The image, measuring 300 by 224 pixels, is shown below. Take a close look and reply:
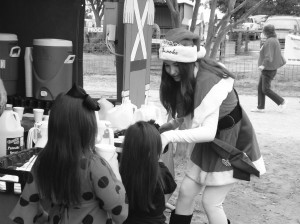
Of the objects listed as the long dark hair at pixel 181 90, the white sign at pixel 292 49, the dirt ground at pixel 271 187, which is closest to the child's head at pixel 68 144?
the long dark hair at pixel 181 90

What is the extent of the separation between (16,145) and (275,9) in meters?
38.9

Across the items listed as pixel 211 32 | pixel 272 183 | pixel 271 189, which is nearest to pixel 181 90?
pixel 271 189

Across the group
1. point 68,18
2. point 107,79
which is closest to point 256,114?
point 68,18

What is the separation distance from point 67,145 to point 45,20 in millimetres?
3877

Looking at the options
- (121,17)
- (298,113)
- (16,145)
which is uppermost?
(121,17)

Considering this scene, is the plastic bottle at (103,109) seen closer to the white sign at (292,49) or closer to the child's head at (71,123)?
the child's head at (71,123)

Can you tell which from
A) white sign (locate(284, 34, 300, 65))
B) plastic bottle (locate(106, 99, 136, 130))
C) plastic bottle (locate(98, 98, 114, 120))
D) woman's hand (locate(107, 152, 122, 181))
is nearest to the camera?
woman's hand (locate(107, 152, 122, 181))

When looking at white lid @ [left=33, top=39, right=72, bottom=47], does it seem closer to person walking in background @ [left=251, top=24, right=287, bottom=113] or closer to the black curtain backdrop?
Result: the black curtain backdrop

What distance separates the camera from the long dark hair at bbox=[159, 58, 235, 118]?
9.87ft

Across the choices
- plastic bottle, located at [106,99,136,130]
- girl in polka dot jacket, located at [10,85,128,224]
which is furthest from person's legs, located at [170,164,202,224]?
girl in polka dot jacket, located at [10,85,128,224]

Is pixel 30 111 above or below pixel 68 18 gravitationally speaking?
below

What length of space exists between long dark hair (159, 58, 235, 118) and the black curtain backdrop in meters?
2.74

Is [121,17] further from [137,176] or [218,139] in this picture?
[137,176]

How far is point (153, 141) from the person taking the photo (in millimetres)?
2467
